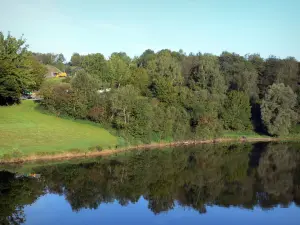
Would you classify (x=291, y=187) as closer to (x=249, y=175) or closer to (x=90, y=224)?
(x=249, y=175)

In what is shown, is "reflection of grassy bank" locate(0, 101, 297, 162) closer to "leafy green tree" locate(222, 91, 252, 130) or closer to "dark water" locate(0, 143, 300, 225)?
"dark water" locate(0, 143, 300, 225)

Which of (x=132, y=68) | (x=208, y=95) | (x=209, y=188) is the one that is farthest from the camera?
(x=132, y=68)

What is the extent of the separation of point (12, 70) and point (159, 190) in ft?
126

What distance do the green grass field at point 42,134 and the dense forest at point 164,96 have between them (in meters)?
2.82

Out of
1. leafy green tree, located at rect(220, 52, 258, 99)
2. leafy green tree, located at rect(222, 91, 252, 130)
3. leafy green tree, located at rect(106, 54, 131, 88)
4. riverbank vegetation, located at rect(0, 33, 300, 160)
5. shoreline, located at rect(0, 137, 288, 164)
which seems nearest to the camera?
shoreline, located at rect(0, 137, 288, 164)

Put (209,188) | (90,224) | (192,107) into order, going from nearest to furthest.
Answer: (90,224) → (209,188) → (192,107)

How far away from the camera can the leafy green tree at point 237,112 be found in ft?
236

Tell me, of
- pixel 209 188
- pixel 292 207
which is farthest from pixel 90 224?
pixel 292 207

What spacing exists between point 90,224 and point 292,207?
1856 centimetres

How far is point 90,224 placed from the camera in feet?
86.1

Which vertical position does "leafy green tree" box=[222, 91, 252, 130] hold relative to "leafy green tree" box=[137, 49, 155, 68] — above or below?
below

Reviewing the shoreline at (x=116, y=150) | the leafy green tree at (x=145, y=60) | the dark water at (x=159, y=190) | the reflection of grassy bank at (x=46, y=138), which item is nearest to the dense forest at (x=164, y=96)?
the shoreline at (x=116, y=150)

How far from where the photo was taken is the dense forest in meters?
59.0

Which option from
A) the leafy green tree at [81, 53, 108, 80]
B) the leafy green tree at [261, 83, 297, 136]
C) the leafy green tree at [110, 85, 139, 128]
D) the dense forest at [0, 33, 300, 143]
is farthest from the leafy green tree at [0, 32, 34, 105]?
the leafy green tree at [261, 83, 297, 136]
